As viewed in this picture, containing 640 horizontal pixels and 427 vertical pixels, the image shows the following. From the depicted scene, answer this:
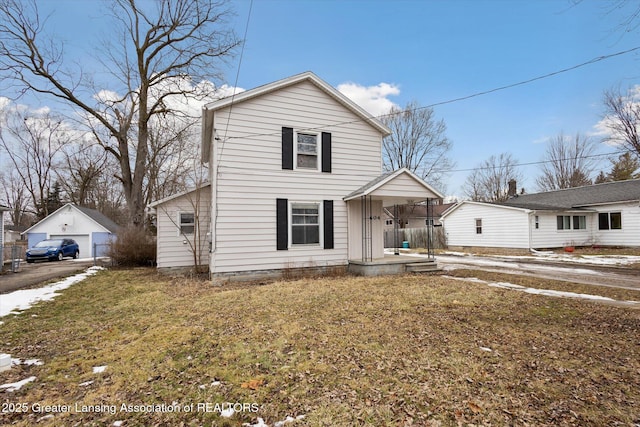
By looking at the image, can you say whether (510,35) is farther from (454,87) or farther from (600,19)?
(600,19)

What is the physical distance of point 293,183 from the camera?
33.9 feet

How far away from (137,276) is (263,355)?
10278 millimetres

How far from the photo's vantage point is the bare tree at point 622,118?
18.8 metres

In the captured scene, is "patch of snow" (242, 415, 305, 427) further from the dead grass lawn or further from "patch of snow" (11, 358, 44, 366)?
"patch of snow" (11, 358, 44, 366)

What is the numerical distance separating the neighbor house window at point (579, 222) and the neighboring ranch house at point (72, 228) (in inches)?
1329

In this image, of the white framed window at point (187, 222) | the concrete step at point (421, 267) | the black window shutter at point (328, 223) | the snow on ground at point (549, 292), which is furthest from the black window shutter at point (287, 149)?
the snow on ground at point (549, 292)

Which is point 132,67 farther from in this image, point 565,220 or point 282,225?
point 565,220

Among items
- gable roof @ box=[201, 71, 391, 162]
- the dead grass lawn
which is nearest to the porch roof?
gable roof @ box=[201, 71, 391, 162]

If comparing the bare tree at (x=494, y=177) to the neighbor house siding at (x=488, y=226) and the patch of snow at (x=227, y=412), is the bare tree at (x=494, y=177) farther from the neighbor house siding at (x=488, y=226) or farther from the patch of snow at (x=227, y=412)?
the patch of snow at (x=227, y=412)

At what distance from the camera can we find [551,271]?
11633mm

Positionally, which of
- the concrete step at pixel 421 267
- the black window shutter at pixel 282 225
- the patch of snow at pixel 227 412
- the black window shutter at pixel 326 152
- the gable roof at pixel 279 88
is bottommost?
the patch of snow at pixel 227 412

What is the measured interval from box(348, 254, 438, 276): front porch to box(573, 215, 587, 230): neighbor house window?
54.8ft

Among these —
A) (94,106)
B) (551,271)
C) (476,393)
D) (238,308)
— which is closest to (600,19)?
(476,393)

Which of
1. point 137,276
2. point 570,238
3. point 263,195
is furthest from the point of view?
point 570,238
